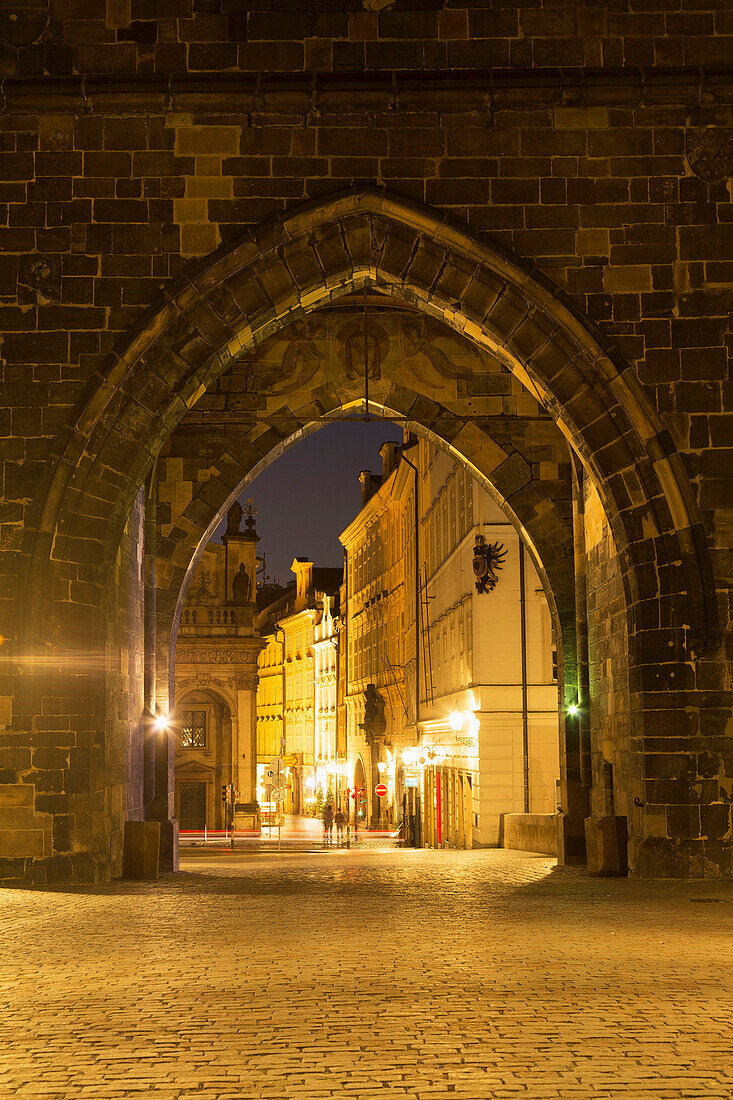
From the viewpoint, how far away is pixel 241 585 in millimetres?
46344

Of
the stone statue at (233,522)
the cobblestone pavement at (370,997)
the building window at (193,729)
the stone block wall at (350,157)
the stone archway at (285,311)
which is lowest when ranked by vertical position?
the cobblestone pavement at (370,997)

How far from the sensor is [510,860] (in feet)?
52.0

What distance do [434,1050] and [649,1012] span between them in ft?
3.51

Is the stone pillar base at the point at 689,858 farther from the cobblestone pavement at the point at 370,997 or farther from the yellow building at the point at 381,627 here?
the yellow building at the point at 381,627

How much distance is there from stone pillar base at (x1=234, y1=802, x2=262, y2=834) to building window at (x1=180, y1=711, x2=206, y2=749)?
269 cm

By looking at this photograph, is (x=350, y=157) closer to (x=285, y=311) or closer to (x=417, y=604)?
(x=285, y=311)

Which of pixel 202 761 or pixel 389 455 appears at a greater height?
pixel 389 455

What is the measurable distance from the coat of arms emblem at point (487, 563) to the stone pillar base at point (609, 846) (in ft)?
37.6

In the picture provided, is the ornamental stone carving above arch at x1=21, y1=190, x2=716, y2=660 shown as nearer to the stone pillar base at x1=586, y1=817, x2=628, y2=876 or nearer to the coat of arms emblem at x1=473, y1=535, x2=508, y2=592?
the stone pillar base at x1=586, y1=817, x2=628, y2=876

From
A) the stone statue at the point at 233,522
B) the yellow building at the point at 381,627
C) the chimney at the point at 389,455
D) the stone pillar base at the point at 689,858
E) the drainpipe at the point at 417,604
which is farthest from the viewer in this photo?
the stone statue at the point at 233,522

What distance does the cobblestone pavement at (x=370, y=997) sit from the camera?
437 centimetres

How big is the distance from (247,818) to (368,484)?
563 inches

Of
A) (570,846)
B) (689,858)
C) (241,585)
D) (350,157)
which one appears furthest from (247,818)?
(350,157)

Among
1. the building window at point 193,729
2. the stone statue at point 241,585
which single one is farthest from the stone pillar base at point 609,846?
the stone statue at point 241,585
